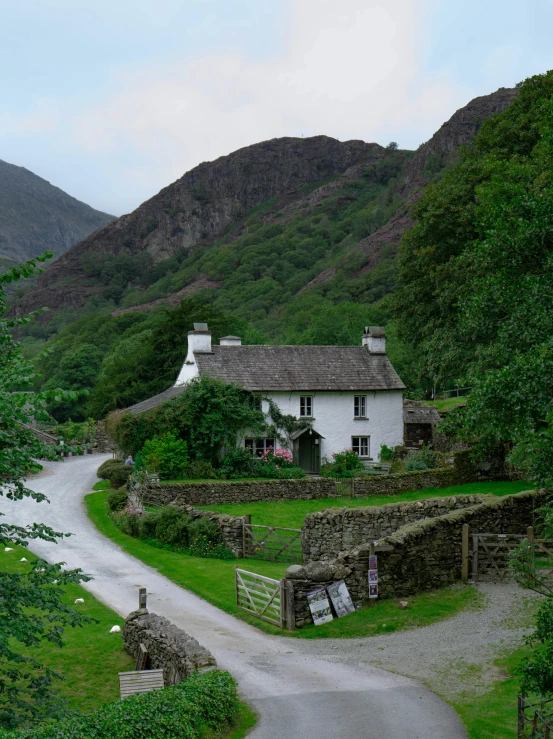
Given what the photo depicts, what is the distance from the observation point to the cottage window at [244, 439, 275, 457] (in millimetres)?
41156

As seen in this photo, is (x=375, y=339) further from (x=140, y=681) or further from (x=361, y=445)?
(x=140, y=681)

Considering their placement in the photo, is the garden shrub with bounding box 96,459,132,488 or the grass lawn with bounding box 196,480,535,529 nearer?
→ the grass lawn with bounding box 196,480,535,529

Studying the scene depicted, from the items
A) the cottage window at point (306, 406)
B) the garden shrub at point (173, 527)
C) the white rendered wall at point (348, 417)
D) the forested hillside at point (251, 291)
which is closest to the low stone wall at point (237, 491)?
the garden shrub at point (173, 527)

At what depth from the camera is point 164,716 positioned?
447 inches

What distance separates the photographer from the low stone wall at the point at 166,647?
14.6 metres

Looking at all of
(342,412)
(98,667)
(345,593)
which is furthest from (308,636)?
(342,412)

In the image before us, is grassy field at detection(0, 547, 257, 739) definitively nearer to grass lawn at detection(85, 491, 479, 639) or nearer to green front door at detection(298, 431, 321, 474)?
grass lawn at detection(85, 491, 479, 639)

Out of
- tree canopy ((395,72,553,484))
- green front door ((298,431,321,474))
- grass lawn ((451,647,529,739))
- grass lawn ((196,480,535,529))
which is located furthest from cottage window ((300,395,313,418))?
grass lawn ((451,647,529,739))

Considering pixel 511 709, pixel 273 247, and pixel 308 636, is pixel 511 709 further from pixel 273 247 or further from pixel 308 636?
pixel 273 247

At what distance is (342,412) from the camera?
43.7 meters

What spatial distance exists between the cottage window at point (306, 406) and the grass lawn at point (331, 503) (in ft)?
27.6

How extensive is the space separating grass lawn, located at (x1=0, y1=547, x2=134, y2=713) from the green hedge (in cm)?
324

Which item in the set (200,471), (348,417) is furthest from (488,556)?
(348,417)

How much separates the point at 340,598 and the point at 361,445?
2543 cm
